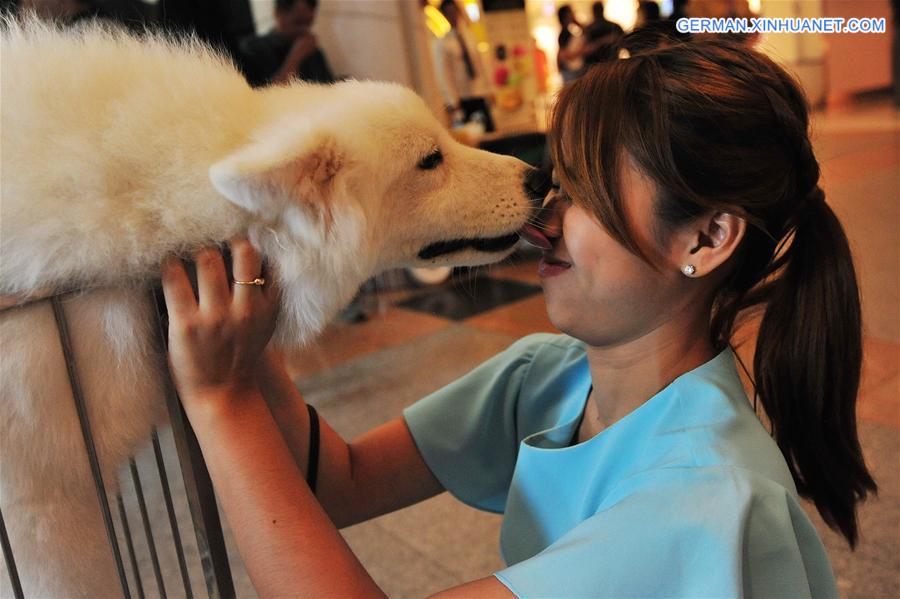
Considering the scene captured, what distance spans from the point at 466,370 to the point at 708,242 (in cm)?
215

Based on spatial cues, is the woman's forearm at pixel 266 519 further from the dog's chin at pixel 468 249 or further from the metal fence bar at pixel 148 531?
the dog's chin at pixel 468 249

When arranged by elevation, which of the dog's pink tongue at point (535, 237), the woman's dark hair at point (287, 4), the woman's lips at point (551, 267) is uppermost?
the woman's dark hair at point (287, 4)

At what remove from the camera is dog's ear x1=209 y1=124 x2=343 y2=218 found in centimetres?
79

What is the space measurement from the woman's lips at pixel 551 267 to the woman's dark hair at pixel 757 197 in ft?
0.31

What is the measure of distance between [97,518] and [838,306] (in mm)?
976

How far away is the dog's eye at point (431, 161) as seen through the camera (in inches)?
46.4

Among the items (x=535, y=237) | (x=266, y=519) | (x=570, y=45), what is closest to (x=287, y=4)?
(x=535, y=237)

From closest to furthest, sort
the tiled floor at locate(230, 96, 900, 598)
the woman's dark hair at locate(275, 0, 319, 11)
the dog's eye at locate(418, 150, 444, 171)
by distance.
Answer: the dog's eye at locate(418, 150, 444, 171) → the tiled floor at locate(230, 96, 900, 598) → the woman's dark hair at locate(275, 0, 319, 11)

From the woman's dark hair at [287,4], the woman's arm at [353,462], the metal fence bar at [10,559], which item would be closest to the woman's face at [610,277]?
the woman's arm at [353,462]

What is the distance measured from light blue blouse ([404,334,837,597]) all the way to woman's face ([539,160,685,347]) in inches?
4.2

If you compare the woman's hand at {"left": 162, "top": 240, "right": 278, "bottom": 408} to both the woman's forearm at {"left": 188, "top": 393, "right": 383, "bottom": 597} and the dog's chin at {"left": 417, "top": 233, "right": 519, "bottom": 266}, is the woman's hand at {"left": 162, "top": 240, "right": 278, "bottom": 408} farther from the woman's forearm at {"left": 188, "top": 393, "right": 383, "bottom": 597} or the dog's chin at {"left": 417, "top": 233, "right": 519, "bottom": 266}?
the dog's chin at {"left": 417, "top": 233, "right": 519, "bottom": 266}

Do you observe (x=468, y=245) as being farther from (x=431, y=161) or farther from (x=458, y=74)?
(x=458, y=74)

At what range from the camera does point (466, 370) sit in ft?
9.94

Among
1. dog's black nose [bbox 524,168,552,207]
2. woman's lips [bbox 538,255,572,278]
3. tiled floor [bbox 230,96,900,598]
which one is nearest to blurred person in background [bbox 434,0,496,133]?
tiled floor [bbox 230,96,900,598]
